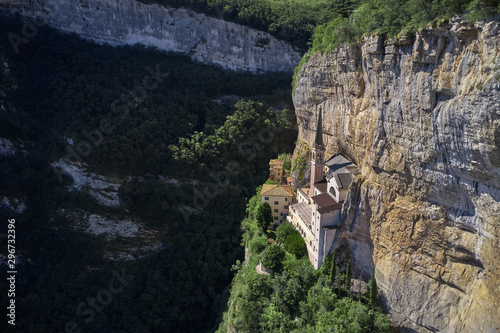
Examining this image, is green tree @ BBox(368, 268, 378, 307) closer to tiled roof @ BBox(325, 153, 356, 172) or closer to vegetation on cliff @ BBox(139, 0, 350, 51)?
A: tiled roof @ BBox(325, 153, 356, 172)

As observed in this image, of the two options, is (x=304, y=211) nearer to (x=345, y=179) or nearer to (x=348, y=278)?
(x=345, y=179)

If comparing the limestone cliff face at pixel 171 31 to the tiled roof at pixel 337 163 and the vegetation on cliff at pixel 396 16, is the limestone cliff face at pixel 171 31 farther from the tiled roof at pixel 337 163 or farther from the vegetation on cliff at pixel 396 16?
the tiled roof at pixel 337 163

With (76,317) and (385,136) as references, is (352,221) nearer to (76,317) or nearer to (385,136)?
(385,136)

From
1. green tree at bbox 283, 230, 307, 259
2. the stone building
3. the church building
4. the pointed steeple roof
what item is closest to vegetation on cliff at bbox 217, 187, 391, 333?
green tree at bbox 283, 230, 307, 259

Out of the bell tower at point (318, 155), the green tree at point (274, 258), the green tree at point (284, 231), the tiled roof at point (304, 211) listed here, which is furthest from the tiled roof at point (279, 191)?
the green tree at point (274, 258)

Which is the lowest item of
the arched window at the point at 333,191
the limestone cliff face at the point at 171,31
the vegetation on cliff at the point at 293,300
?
the vegetation on cliff at the point at 293,300

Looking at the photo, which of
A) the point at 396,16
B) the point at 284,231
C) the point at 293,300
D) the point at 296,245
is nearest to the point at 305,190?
the point at 284,231

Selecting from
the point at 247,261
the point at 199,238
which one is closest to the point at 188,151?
the point at 199,238
